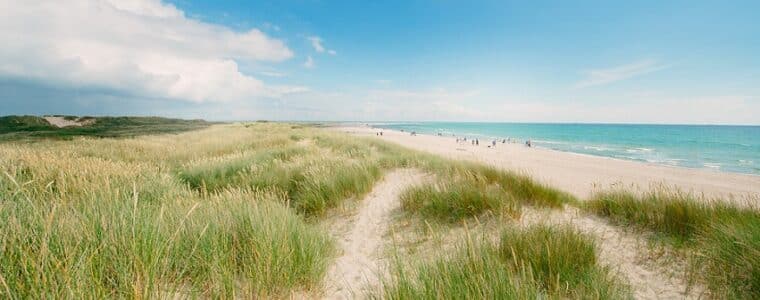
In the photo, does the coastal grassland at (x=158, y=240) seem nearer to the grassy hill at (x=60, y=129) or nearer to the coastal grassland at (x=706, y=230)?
the coastal grassland at (x=706, y=230)

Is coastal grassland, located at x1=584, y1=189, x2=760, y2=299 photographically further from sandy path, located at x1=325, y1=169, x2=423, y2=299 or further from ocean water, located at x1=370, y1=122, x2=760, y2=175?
ocean water, located at x1=370, y1=122, x2=760, y2=175

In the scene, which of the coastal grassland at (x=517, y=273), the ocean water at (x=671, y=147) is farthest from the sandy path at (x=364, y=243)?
the ocean water at (x=671, y=147)

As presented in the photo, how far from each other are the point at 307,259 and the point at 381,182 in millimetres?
4727

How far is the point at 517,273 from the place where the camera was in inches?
131

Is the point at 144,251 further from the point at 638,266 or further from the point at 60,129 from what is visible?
the point at 60,129

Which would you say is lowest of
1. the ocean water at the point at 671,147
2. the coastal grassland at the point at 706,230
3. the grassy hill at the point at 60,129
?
the ocean water at the point at 671,147

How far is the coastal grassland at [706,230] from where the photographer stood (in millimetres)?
3199

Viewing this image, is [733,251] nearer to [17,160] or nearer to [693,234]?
[693,234]

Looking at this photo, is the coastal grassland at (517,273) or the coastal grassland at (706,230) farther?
the coastal grassland at (706,230)

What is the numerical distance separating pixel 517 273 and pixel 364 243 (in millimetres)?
2441

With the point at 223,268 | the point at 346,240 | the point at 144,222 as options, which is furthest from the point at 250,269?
the point at 346,240

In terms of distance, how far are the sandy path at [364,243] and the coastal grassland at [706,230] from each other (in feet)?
11.3

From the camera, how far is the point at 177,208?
13.0ft

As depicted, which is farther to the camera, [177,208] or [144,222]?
[177,208]
